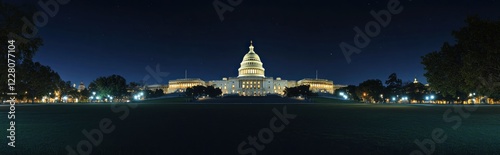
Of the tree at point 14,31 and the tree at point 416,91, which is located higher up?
the tree at point 14,31

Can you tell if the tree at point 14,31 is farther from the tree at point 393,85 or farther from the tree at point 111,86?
the tree at point 393,85

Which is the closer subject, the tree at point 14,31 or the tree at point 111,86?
the tree at point 14,31

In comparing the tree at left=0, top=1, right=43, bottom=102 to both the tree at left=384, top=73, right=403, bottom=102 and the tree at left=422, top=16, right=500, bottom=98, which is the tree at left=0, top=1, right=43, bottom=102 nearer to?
the tree at left=422, top=16, right=500, bottom=98

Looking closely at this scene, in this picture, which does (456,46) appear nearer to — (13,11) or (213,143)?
(213,143)

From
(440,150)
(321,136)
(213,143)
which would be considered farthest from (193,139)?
(440,150)

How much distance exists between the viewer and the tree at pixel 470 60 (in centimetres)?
2544

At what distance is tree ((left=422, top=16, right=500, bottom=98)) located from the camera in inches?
1001

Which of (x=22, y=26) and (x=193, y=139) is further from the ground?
(x=22, y=26)

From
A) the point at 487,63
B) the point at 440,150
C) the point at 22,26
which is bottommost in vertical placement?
the point at 440,150

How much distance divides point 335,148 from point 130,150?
7056 millimetres

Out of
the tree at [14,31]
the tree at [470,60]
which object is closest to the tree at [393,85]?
the tree at [470,60]

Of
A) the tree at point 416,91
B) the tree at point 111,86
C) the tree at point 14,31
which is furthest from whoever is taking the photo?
the tree at point 416,91

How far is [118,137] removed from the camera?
15188 mm

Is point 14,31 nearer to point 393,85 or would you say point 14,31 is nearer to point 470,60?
point 470,60
